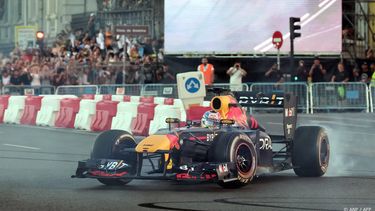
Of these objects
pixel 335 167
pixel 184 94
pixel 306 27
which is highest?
pixel 306 27

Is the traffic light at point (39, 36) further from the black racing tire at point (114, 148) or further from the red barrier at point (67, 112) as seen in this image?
the black racing tire at point (114, 148)

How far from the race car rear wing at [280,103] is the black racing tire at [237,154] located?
4.50ft

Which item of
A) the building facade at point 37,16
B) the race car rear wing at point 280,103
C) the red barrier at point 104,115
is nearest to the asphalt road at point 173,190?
the race car rear wing at point 280,103

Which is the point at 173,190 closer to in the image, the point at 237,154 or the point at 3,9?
the point at 237,154

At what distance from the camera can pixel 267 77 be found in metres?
28.6

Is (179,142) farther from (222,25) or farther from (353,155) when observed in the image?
(222,25)

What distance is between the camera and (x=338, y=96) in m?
25.7

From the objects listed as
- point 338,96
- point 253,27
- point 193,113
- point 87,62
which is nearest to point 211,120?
point 193,113

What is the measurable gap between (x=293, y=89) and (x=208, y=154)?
16103mm

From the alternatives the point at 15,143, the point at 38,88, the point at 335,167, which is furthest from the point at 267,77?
the point at 335,167

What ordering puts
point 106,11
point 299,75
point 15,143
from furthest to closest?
1. point 106,11
2. point 299,75
3. point 15,143

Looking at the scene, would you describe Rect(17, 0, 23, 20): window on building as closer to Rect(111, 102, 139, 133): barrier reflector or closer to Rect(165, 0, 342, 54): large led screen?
Rect(111, 102, 139, 133): barrier reflector

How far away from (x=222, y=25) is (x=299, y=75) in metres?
3.53

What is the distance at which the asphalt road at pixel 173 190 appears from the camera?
8781 millimetres
